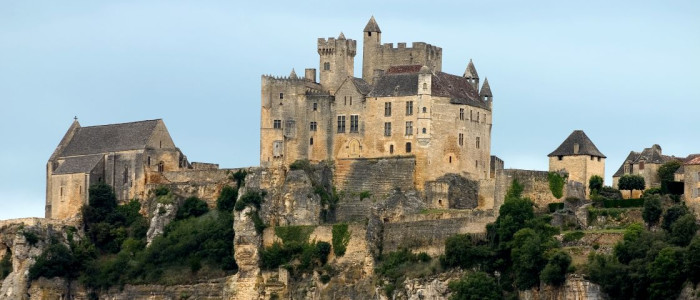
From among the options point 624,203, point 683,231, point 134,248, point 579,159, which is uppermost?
point 579,159

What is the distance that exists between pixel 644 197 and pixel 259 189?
1814cm

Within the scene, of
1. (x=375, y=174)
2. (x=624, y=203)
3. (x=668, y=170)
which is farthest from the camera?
(x=375, y=174)

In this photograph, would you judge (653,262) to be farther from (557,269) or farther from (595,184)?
(595,184)

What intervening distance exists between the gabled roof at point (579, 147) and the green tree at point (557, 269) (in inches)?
455

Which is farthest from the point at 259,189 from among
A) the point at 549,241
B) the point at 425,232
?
the point at 549,241

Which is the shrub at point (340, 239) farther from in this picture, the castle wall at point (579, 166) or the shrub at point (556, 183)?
the castle wall at point (579, 166)

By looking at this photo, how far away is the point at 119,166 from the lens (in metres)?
115

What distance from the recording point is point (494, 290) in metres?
97.9

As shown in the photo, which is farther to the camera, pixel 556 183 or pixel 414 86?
pixel 414 86

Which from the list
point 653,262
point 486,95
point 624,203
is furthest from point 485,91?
point 653,262

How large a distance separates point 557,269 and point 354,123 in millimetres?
17189

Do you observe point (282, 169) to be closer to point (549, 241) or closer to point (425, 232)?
point (425, 232)

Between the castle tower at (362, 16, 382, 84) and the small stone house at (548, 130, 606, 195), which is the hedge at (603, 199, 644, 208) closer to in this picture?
the small stone house at (548, 130, 606, 195)

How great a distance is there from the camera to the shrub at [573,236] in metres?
98.3
